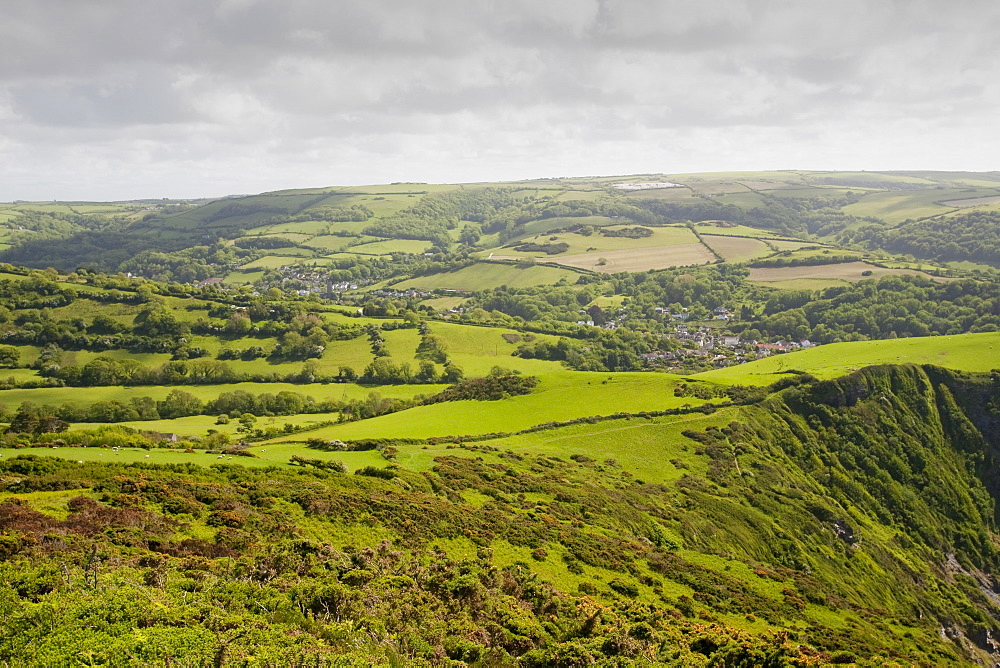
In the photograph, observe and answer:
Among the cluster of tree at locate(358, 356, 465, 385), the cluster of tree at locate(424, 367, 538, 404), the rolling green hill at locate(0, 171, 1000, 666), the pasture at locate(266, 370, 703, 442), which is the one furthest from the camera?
the cluster of tree at locate(358, 356, 465, 385)

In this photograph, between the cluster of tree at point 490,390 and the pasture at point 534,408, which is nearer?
the pasture at point 534,408

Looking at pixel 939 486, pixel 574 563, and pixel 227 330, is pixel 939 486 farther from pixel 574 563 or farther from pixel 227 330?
A: pixel 227 330

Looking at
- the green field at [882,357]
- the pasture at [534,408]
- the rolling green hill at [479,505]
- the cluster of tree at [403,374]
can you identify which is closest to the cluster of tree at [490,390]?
the rolling green hill at [479,505]

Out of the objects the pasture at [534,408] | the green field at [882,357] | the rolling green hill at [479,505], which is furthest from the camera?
the green field at [882,357]

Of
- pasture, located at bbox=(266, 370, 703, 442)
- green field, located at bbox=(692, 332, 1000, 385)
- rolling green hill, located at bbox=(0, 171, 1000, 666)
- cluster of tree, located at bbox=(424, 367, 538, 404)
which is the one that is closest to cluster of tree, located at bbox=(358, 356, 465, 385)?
rolling green hill, located at bbox=(0, 171, 1000, 666)

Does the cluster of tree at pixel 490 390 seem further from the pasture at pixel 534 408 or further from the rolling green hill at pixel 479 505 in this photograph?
the pasture at pixel 534 408

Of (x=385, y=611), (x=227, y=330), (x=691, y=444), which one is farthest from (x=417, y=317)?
(x=385, y=611)

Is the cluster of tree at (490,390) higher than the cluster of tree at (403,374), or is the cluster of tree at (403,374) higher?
the cluster of tree at (490,390)

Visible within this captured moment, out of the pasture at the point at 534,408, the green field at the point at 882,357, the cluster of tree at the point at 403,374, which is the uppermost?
the green field at the point at 882,357

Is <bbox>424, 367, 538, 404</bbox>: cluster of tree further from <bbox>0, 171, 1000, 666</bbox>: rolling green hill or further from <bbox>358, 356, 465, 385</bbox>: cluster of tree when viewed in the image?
<bbox>358, 356, 465, 385</bbox>: cluster of tree
